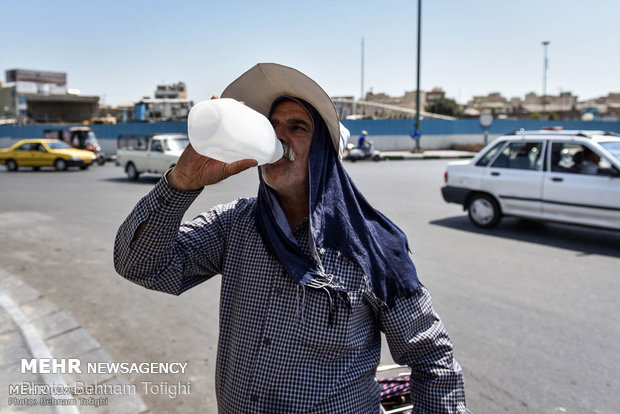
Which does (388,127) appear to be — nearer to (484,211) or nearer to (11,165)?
(11,165)

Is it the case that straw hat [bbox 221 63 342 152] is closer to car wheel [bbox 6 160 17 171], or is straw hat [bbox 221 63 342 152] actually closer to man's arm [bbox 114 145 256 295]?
man's arm [bbox 114 145 256 295]

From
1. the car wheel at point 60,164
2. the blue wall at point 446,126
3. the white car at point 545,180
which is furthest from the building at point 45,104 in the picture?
the white car at point 545,180

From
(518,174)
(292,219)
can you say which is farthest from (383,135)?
(292,219)

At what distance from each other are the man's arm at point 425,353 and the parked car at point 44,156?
2290cm

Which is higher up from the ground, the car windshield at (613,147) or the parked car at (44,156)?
the car windshield at (613,147)

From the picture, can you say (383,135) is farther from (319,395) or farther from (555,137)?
(319,395)

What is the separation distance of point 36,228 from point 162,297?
4756 millimetres

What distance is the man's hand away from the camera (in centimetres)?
141

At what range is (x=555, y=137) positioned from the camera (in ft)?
26.3

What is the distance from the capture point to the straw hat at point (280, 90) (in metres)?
1.63

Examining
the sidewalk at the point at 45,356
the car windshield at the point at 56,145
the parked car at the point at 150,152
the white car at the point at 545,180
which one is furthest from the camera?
the car windshield at the point at 56,145

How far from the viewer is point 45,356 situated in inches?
145

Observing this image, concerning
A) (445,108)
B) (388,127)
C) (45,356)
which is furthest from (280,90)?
(445,108)

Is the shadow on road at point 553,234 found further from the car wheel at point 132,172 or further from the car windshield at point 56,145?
the car windshield at point 56,145
